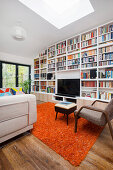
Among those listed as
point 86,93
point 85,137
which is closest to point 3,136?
point 85,137

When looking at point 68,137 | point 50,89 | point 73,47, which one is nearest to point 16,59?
point 50,89

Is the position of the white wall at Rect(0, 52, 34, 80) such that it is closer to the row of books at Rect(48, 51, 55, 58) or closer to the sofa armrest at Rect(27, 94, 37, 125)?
the row of books at Rect(48, 51, 55, 58)

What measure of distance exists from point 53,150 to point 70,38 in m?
3.71

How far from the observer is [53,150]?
120cm

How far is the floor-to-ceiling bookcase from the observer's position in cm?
262

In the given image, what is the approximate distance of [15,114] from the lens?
1333 millimetres

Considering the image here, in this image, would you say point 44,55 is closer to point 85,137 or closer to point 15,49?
point 15,49

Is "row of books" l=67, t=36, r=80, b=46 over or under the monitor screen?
over

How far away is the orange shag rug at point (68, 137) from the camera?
45.1 inches

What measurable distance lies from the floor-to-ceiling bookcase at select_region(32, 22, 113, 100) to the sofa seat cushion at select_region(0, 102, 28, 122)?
2.34m

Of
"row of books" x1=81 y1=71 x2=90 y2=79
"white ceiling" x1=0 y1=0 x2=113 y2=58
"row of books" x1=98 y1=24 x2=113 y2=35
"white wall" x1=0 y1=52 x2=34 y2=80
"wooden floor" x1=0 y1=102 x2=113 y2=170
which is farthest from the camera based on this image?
"white wall" x1=0 y1=52 x2=34 y2=80

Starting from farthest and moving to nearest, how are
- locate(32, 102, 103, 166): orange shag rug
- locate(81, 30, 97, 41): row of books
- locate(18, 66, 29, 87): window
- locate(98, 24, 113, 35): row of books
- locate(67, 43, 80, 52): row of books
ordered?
locate(18, 66, 29, 87): window
locate(67, 43, 80, 52): row of books
locate(81, 30, 97, 41): row of books
locate(98, 24, 113, 35): row of books
locate(32, 102, 103, 166): orange shag rug

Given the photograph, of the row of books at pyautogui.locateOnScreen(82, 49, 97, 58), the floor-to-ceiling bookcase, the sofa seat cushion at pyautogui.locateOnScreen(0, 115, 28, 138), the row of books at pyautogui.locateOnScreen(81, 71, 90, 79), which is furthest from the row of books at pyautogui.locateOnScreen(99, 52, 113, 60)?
the sofa seat cushion at pyautogui.locateOnScreen(0, 115, 28, 138)

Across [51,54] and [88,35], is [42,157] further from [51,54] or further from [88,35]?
[51,54]
